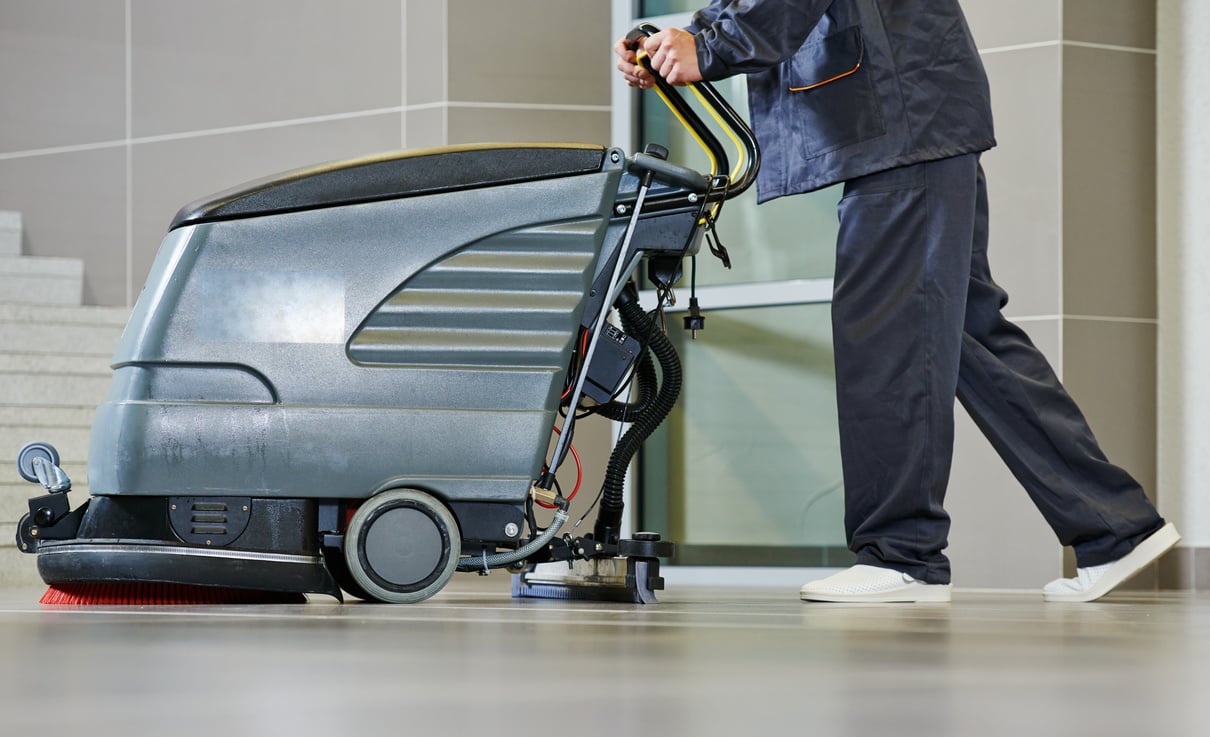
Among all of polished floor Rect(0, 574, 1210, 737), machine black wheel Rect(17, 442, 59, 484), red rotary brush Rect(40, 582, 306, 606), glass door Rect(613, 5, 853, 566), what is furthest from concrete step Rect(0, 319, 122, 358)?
polished floor Rect(0, 574, 1210, 737)

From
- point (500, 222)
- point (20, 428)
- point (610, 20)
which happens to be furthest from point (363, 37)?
point (500, 222)

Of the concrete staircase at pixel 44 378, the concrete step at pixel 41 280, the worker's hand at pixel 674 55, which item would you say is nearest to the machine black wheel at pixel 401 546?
the worker's hand at pixel 674 55

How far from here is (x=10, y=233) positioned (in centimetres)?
555

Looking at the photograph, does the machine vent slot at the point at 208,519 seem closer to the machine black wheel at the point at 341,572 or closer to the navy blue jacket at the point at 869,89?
the machine black wheel at the point at 341,572

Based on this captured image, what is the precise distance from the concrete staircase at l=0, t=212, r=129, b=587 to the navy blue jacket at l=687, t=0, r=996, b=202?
2139mm

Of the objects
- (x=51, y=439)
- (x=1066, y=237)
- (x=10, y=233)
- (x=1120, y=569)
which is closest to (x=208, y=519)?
(x=1120, y=569)

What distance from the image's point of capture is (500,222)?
6.14 feet

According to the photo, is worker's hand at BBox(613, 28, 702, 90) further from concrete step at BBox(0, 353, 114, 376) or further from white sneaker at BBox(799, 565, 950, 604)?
concrete step at BBox(0, 353, 114, 376)

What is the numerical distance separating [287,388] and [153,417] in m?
0.17

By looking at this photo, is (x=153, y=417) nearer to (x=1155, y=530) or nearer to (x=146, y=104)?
(x=1155, y=530)

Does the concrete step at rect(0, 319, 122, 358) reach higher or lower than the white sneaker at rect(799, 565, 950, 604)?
higher

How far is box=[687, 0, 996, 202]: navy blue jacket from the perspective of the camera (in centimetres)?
215

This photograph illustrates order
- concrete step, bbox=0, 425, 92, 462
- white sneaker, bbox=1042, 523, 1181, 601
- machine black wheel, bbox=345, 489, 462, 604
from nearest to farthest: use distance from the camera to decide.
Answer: machine black wheel, bbox=345, 489, 462, 604 → white sneaker, bbox=1042, 523, 1181, 601 → concrete step, bbox=0, 425, 92, 462

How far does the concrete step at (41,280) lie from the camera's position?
516cm
